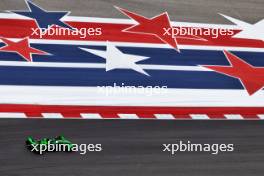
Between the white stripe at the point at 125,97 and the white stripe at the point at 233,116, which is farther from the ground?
the white stripe at the point at 125,97

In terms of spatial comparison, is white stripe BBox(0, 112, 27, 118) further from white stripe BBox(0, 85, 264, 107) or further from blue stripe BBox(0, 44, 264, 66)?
blue stripe BBox(0, 44, 264, 66)

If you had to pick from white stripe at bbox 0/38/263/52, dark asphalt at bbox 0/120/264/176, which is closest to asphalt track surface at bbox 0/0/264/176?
dark asphalt at bbox 0/120/264/176

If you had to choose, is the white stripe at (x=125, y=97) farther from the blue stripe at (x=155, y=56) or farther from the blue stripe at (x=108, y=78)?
the blue stripe at (x=155, y=56)

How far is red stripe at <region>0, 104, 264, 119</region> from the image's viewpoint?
169 centimetres

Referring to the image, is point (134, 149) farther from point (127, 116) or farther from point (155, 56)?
point (155, 56)

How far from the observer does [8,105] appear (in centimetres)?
168

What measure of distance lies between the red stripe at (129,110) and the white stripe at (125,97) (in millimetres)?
17

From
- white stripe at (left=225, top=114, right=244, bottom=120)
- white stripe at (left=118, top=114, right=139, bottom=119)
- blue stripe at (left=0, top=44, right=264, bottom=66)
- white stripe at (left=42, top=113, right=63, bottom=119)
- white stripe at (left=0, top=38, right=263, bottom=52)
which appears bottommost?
white stripe at (left=225, top=114, right=244, bottom=120)

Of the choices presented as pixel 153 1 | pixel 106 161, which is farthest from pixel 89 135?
pixel 153 1

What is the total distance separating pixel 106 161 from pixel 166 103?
0.38 m

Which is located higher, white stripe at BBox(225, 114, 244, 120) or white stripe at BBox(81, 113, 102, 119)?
white stripe at BBox(81, 113, 102, 119)

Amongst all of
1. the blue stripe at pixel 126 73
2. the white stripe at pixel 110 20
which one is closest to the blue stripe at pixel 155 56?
the blue stripe at pixel 126 73

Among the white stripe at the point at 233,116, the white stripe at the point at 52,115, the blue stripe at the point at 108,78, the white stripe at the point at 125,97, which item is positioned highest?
the blue stripe at the point at 108,78

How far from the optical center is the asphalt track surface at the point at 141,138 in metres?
1.70
